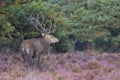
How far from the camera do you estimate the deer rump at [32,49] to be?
43.5ft

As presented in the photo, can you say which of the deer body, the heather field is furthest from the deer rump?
the heather field

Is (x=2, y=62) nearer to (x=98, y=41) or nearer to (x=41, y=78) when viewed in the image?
(x=41, y=78)

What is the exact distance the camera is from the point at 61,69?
12656 millimetres

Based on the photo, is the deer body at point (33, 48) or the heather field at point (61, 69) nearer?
the heather field at point (61, 69)

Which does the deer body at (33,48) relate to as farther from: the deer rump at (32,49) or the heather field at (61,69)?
the heather field at (61,69)

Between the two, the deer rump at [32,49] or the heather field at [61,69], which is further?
the deer rump at [32,49]

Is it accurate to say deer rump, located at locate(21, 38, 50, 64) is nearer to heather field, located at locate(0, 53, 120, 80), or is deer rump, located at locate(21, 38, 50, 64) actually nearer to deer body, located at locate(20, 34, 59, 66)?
deer body, located at locate(20, 34, 59, 66)

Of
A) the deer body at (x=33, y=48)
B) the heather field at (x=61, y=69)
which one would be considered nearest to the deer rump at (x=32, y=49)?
the deer body at (x=33, y=48)

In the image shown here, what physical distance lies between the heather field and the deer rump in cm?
34

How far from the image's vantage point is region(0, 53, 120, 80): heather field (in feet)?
34.1

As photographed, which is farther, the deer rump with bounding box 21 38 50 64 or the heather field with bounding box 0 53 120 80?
the deer rump with bounding box 21 38 50 64

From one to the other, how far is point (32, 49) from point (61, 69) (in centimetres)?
140

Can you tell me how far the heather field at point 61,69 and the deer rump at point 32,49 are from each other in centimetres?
34

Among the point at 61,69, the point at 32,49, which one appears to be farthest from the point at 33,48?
the point at 61,69
